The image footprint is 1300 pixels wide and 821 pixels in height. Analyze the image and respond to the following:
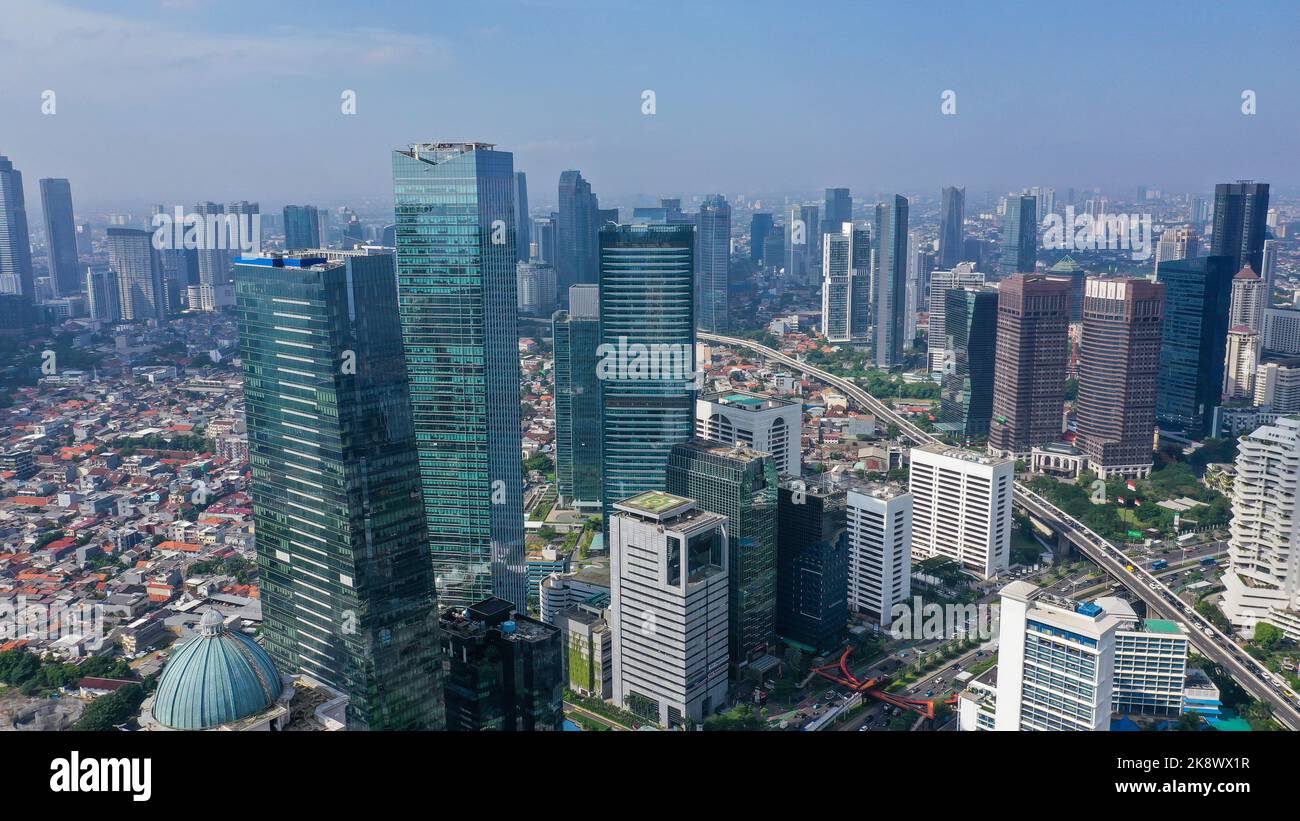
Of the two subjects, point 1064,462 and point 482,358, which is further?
point 1064,462

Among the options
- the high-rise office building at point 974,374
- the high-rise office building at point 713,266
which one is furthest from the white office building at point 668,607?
the high-rise office building at point 713,266

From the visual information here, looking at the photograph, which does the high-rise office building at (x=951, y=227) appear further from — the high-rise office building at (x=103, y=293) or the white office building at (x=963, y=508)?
the high-rise office building at (x=103, y=293)

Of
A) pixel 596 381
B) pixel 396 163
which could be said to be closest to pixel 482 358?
pixel 396 163

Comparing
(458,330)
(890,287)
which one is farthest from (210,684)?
(890,287)

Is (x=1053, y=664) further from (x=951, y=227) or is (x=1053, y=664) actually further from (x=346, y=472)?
(x=951, y=227)
